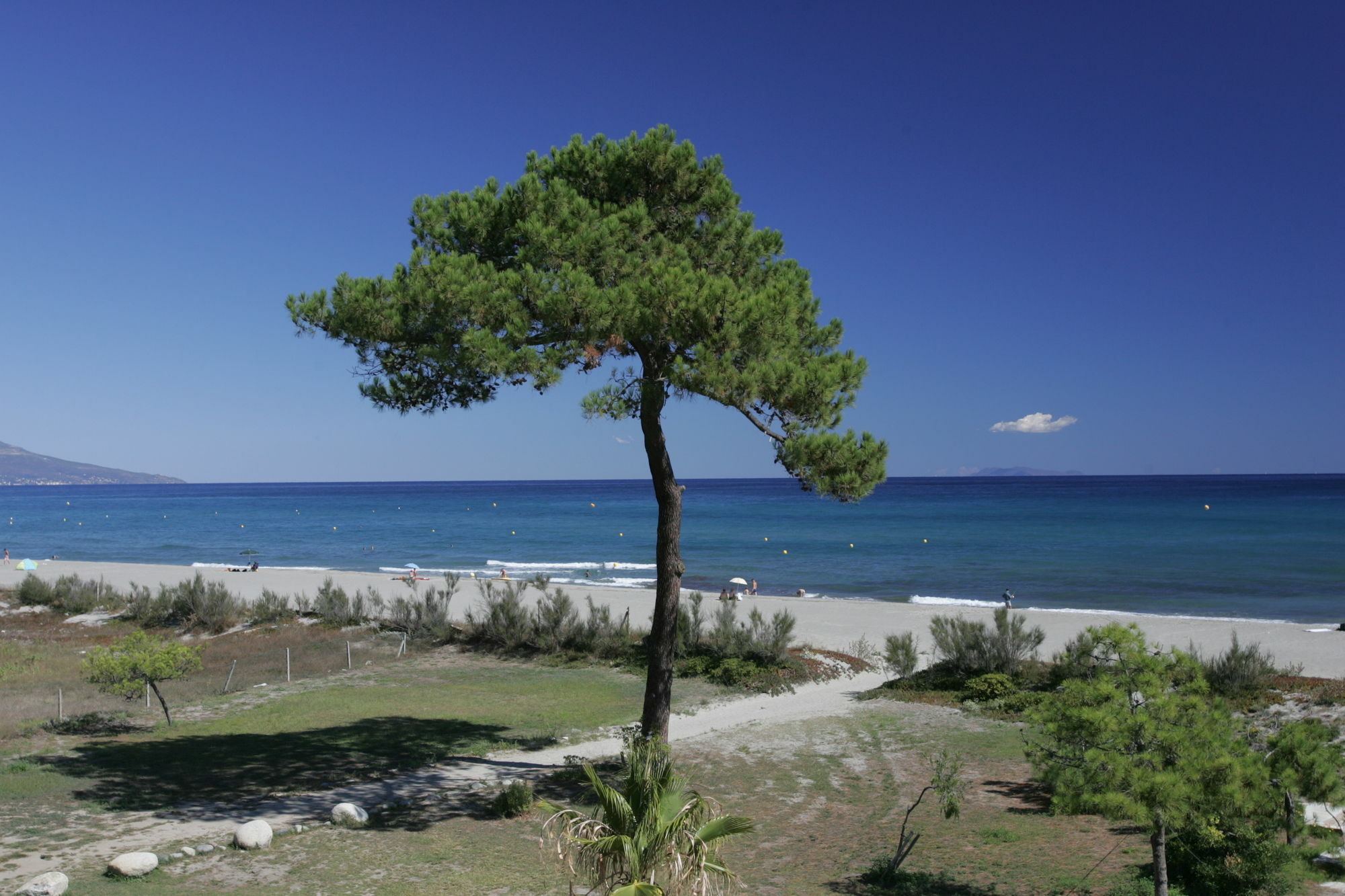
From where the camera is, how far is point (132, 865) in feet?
23.8

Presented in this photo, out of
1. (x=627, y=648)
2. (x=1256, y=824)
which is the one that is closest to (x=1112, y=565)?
(x=627, y=648)

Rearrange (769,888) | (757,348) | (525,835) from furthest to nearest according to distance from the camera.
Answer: (757,348) < (525,835) < (769,888)

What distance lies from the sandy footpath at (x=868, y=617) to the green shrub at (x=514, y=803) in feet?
49.5

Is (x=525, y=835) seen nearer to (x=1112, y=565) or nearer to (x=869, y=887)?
(x=869, y=887)

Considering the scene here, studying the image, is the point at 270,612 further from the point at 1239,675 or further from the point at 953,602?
the point at 953,602

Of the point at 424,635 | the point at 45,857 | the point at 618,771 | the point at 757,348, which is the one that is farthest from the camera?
the point at 424,635

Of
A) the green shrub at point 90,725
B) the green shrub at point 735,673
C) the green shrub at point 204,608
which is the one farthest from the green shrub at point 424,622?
the green shrub at point 90,725

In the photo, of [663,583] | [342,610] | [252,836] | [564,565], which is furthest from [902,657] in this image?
[564,565]

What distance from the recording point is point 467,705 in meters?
15.5

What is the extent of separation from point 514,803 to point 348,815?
5.56 feet

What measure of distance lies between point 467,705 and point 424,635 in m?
6.69

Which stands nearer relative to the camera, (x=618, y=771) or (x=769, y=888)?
(x=769, y=888)

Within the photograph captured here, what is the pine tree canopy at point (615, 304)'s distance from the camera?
9.38m

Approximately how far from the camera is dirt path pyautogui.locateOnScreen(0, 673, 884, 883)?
26.2 ft
